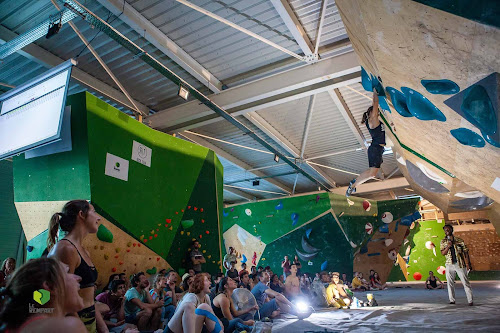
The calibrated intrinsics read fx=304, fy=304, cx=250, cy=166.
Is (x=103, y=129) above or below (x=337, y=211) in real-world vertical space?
above

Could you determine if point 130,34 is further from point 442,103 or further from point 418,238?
point 418,238

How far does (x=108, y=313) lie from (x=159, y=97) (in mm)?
5224

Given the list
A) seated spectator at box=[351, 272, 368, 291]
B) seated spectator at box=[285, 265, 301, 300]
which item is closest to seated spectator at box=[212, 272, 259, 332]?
seated spectator at box=[285, 265, 301, 300]

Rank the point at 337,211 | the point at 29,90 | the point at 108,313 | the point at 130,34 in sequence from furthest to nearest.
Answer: the point at 337,211, the point at 130,34, the point at 29,90, the point at 108,313

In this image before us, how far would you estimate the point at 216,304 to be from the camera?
4.09m

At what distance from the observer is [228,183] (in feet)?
47.3

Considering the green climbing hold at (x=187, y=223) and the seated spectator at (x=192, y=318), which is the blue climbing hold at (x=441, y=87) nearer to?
the seated spectator at (x=192, y=318)

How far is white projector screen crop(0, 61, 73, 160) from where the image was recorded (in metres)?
4.21

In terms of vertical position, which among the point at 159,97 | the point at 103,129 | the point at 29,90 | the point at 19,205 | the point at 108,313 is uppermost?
the point at 159,97

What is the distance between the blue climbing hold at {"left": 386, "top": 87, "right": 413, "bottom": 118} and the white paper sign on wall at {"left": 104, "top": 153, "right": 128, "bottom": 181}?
413cm

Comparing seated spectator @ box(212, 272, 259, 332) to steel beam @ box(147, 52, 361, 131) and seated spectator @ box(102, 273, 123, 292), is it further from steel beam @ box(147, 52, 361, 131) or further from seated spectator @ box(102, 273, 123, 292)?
steel beam @ box(147, 52, 361, 131)

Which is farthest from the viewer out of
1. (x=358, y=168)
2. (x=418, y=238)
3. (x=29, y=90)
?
(x=418, y=238)

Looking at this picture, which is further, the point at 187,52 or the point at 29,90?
the point at 187,52

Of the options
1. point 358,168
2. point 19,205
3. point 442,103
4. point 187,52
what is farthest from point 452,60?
point 358,168
